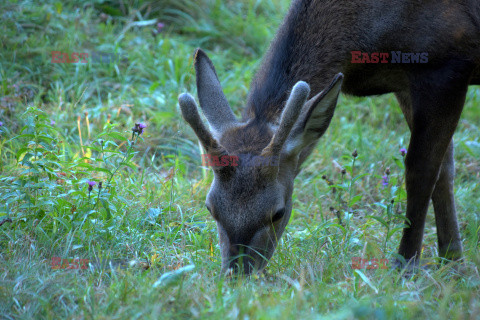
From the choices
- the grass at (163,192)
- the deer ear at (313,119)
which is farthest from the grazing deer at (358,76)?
the grass at (163,192)

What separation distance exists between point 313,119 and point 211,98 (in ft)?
2.94

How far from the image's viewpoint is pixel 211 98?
4.81 m

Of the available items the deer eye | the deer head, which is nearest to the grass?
the deer head

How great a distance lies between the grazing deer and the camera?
4.45 metres

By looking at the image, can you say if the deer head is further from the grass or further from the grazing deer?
the grass

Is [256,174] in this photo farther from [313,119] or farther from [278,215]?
[313,119]

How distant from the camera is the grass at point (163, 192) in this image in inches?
138

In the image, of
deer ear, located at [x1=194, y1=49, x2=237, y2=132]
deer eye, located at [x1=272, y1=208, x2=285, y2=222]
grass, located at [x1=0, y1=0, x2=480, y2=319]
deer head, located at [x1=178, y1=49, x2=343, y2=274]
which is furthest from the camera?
deer ear, located at [x1=194, y1=49, x2=237, y2=132]

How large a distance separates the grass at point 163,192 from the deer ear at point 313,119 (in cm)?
57

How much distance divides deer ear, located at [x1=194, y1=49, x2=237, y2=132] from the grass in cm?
61

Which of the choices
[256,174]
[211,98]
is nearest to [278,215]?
[256,174]

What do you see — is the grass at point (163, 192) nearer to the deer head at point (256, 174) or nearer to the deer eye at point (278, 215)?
the deer head at point (256, 174)

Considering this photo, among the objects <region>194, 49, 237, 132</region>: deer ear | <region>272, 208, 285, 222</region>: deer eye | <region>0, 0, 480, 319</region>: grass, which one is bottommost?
<region>0, 0, 480, 319</region>: grass

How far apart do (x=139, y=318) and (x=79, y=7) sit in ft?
21.7
